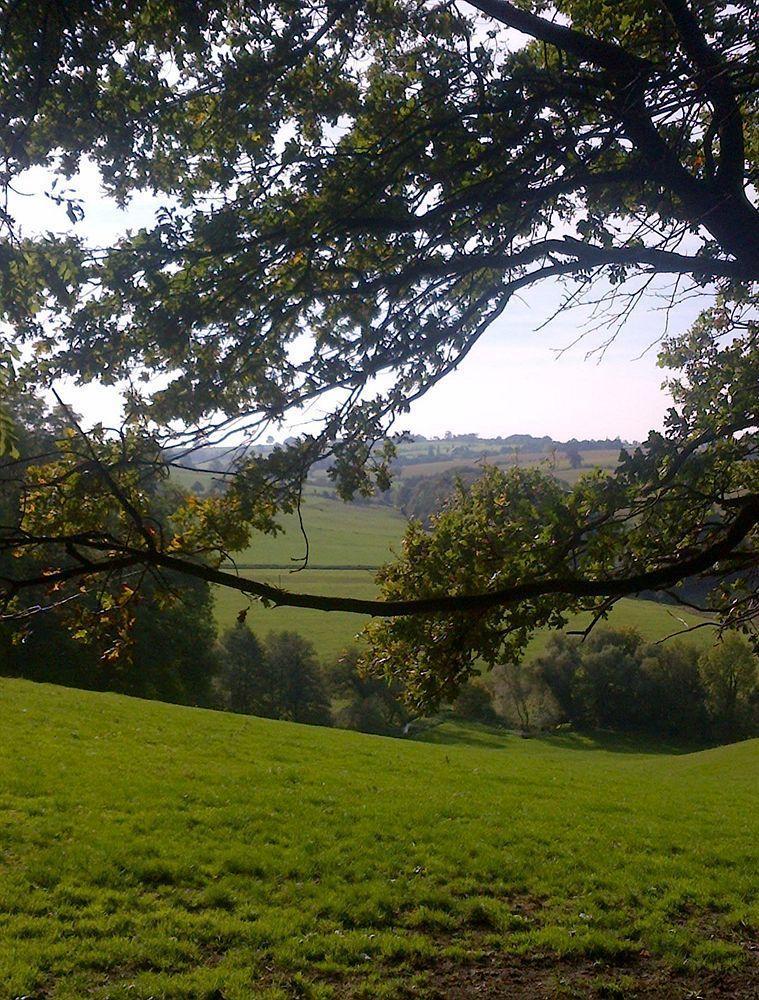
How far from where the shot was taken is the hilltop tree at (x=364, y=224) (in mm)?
5445

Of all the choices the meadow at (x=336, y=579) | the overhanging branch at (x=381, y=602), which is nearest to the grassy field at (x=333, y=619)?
the meadow at (x=336, y=579)

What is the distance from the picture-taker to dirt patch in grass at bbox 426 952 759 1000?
670 cm

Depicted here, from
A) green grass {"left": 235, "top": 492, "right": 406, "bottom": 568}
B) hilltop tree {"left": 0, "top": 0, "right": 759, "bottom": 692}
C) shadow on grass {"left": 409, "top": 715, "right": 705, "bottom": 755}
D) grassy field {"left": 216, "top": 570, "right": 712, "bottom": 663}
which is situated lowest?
shadow on grass {"left": 409, "top": 715, "right": 705, "bottom": 755}

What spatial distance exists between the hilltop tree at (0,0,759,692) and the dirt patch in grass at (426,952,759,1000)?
3424 millimetres

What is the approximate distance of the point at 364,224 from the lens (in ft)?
19.7

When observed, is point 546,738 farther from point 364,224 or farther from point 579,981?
point 364,224

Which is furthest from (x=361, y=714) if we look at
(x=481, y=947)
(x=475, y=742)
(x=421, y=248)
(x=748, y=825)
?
(x=421, y=248)

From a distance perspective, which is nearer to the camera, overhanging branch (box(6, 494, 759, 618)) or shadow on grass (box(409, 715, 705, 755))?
overhanging branch (box(6, 494, 759, 618))

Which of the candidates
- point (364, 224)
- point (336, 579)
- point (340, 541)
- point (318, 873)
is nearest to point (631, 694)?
point (336, 579)

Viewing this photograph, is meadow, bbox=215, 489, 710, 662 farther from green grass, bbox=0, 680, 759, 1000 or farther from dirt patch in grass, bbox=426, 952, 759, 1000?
dirt patch in grass, bbox=426, 952, 759, 1000

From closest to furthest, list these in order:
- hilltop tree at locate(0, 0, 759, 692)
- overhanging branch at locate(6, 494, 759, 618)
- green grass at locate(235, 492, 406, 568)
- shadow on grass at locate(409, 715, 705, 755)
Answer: overhanging branch at locate(6, 494, 759, 618), hilltop tree at locate(0, 0, 759, 692), shadow on grass at locate(409, 715, 705, 755), green grass at locate(235, 492, 406, 568)

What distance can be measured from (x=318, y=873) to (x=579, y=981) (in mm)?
3341

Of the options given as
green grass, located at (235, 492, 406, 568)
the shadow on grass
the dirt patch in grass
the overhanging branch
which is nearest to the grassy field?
green grass, located at (235, 492, 406, 568)

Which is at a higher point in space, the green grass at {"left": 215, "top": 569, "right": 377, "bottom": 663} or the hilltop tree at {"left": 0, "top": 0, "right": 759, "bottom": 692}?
the hilltop tree at {"left": 0, "top": 0, "right": 759, "bottom": 692}
